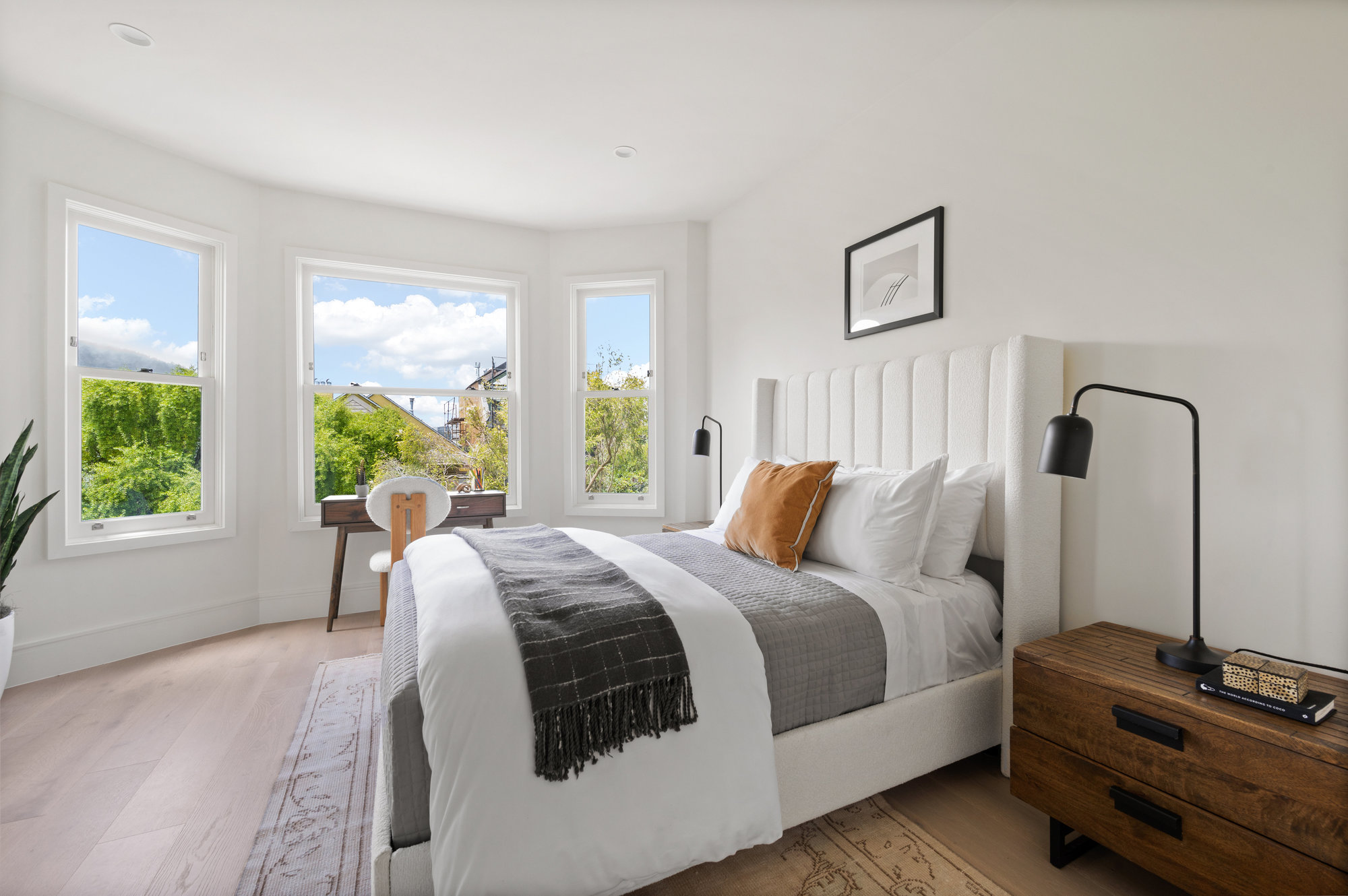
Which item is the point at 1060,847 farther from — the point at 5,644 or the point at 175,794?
the point at 5,644

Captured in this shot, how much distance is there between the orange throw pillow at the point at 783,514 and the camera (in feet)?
7.17

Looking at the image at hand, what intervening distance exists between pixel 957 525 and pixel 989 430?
14.6 inches

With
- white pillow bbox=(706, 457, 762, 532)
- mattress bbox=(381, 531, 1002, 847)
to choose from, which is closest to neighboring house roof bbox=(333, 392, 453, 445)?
mattress bbox=(381, 531, 1002, 847)

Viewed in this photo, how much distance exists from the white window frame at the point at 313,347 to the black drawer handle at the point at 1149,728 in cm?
364

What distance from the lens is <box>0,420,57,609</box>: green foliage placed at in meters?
2.42

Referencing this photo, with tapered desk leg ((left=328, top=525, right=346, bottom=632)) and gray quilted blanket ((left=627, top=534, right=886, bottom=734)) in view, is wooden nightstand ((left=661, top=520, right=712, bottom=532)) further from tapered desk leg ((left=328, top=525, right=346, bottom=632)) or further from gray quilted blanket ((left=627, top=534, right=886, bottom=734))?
tapered desk leg ((left=328, top=525, right=346, bottom=632))

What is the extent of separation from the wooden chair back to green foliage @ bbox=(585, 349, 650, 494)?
51.8 inches

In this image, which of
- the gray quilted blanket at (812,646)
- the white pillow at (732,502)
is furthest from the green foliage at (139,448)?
the gray quilted blanket at (812,646)

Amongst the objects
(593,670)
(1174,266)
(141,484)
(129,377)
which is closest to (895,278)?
(1174,266)

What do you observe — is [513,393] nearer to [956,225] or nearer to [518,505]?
[518,505]

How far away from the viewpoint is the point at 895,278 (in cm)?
267

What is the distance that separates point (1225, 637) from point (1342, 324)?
0.84m

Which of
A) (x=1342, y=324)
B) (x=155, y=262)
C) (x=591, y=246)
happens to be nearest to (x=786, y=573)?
(x=1342, y=324)

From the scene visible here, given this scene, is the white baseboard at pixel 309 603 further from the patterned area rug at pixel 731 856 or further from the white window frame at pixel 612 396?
the patterned area rug at pixel 731 856
